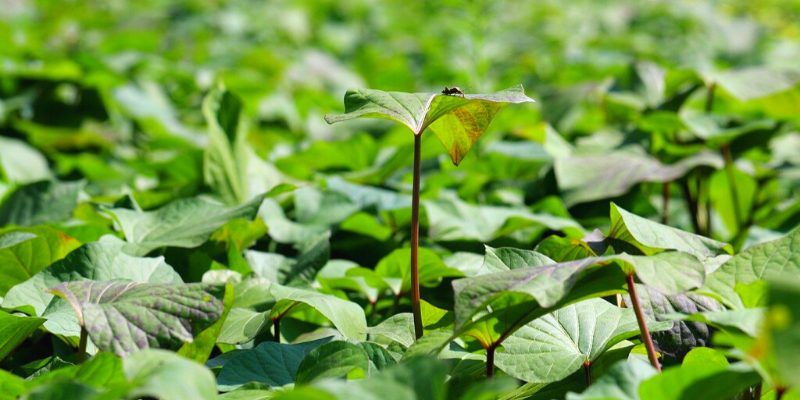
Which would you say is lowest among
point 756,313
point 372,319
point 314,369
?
point 372,319

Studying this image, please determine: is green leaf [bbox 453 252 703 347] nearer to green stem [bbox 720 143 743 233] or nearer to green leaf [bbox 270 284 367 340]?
green leaf [bbox 270 284 367 340]

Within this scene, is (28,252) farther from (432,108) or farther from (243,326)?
(432,108)

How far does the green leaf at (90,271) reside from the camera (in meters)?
1.11

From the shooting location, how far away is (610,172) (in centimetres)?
179

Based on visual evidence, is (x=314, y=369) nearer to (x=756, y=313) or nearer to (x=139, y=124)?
(x=756, y=313)

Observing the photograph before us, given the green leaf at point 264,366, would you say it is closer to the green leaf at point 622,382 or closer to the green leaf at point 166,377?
the green leaf at point 166,377

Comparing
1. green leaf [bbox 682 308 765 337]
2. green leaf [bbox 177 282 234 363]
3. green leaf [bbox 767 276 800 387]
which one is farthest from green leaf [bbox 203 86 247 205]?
green leaf [bbox 767 276 800 387]

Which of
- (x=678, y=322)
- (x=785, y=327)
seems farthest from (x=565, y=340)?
(x=785, y=327)

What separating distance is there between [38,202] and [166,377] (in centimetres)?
106

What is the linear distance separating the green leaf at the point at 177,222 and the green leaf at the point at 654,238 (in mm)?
Answer: 554

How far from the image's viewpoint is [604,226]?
1770 mm

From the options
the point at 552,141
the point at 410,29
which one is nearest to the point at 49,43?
the point at 410,29

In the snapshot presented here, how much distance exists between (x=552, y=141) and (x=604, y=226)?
32cm

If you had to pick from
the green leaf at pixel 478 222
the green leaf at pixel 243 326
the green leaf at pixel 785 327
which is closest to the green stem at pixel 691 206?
the green leaf at pixel 478 222
